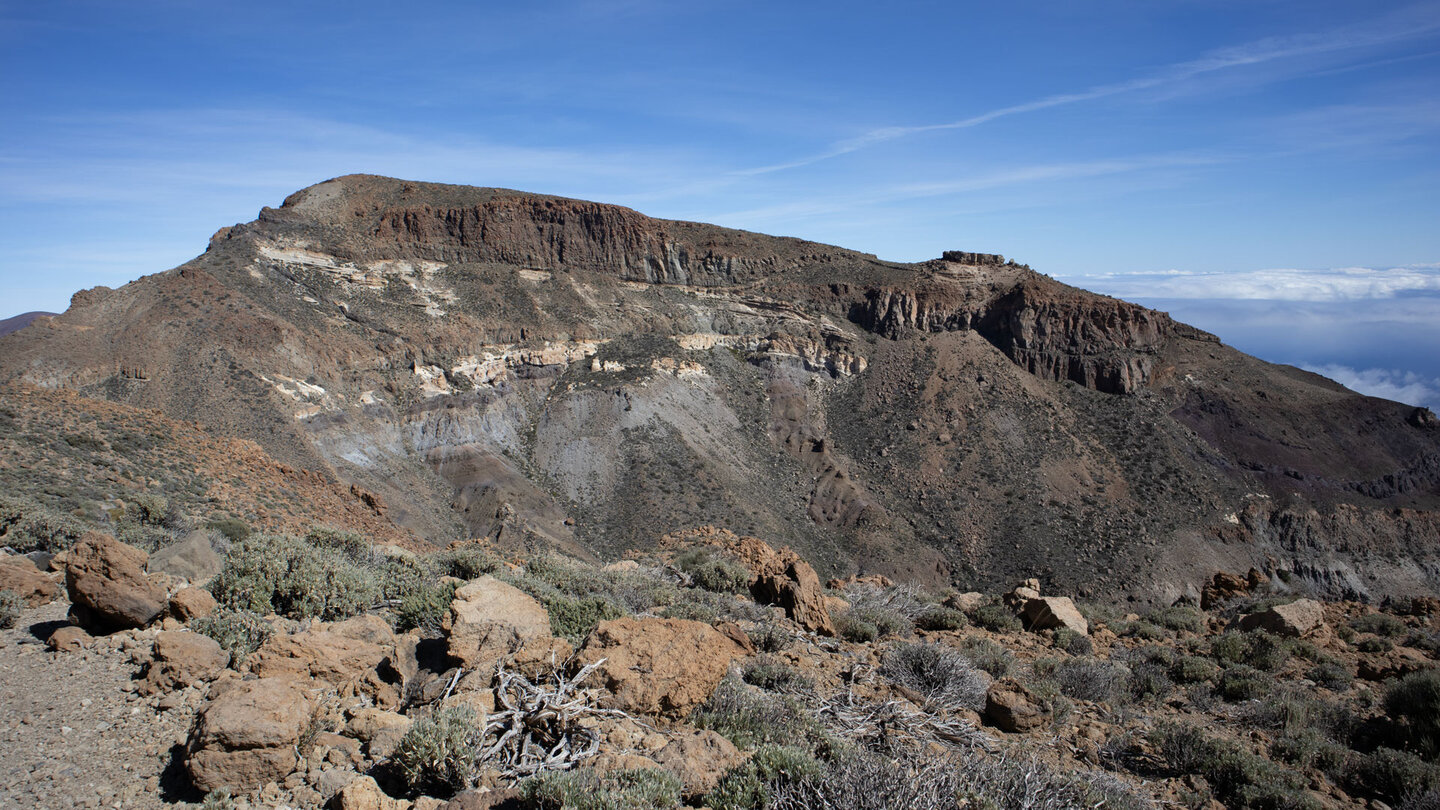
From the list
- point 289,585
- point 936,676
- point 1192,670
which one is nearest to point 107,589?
point 289,585

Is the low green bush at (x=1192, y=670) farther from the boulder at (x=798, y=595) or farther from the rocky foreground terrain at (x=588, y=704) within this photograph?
the boulder at (x=798, y=595)

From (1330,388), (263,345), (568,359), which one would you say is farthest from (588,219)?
(1330,388)

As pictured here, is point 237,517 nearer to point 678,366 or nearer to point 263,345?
point 263,345

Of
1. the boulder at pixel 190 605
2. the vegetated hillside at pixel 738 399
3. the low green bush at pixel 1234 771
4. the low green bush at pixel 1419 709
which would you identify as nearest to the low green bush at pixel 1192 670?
the low green bush at pixel 1419 709

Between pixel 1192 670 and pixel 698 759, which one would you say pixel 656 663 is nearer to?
pixel 698 759

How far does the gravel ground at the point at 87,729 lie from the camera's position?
482 cm

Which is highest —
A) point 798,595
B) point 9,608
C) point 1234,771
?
point 9,608

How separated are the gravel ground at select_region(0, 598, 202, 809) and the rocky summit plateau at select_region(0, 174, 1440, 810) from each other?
33 mm

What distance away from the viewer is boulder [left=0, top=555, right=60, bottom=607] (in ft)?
24.3

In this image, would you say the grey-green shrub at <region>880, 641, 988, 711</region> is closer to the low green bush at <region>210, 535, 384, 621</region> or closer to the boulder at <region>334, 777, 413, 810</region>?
the boulder at <region>334, 777, 413, 810</region>

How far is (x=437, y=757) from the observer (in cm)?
480

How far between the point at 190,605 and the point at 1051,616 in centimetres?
1266

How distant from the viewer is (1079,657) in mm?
10805

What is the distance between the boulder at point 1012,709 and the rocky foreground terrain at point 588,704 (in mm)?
30
